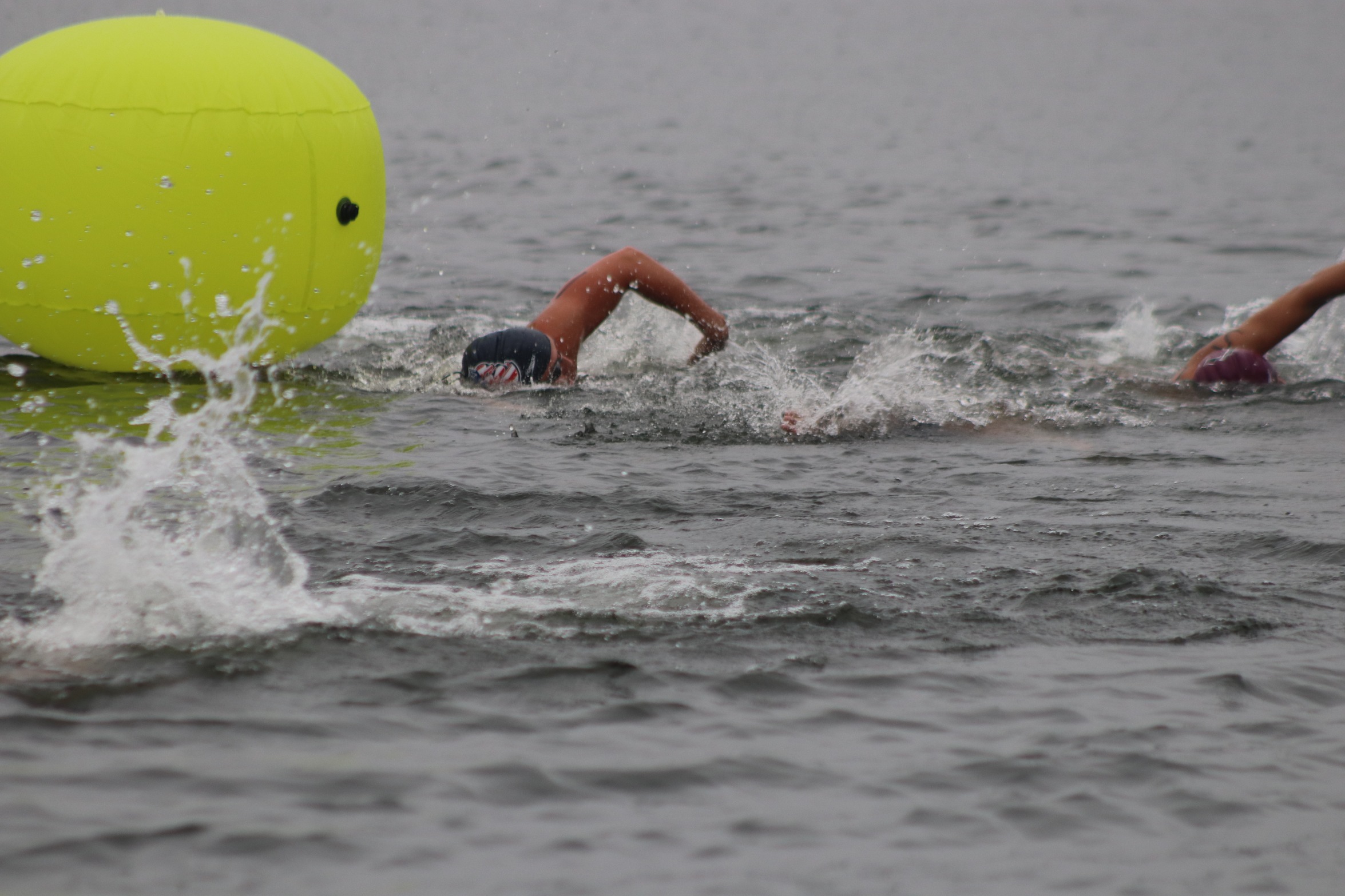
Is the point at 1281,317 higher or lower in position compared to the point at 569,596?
higher

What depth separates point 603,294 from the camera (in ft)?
25.9

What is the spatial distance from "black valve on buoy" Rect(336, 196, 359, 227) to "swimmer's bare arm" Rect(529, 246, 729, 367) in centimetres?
122

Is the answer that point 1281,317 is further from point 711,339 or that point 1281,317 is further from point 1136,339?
point 711,339

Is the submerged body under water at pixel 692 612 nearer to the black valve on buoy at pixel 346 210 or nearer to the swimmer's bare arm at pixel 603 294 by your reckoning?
the swimmer's bare arm at pixel 603 294

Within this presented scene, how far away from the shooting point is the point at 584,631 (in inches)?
171

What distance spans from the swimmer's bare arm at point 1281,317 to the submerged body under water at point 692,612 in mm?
264

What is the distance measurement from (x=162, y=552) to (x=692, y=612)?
1.79 metres

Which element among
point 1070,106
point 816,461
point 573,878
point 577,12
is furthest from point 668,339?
point 577,12

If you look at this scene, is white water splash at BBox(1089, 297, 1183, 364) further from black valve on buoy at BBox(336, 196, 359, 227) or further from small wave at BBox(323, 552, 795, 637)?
small wave at BBox(323, 552, 795, 637)

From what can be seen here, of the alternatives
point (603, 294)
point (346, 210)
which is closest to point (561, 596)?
point (346, 210)

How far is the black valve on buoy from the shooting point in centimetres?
700

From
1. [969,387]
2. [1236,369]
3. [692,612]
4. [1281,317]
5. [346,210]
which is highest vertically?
[346,210]

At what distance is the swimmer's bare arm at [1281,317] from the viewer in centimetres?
751

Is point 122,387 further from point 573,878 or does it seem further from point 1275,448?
point 1275,448
